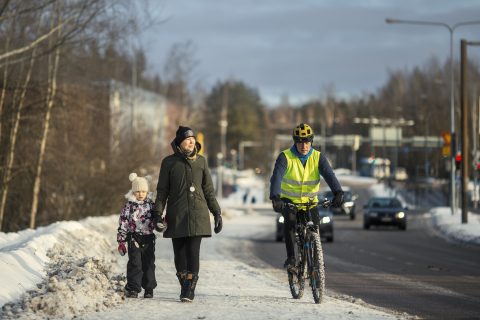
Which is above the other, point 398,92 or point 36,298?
point 398,92

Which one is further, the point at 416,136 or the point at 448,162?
the point at 416,136

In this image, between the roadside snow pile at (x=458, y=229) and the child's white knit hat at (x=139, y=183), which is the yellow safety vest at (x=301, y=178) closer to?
the child's white knit hat at (x=139, y=183)

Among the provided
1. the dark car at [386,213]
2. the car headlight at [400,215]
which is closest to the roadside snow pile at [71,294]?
the car headlight at [400,215]

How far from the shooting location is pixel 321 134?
16250cm

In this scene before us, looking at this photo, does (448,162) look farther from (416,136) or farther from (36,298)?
(416,136)

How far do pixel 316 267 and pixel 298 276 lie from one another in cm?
63

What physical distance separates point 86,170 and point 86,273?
32527 mm

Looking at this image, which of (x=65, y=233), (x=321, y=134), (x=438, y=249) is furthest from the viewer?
(x=321, y=134)

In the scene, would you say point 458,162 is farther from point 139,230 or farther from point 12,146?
point 139,230

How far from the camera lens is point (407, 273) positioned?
21172mm

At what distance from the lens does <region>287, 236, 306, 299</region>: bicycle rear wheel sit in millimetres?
13648

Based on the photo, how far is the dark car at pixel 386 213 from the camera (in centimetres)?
4862

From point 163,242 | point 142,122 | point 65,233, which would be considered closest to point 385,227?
point 142,122

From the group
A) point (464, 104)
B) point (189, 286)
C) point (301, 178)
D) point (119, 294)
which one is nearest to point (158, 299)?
point (189, 286)
